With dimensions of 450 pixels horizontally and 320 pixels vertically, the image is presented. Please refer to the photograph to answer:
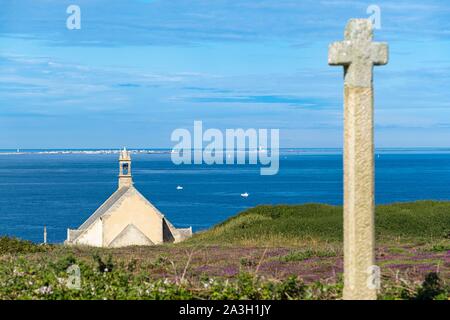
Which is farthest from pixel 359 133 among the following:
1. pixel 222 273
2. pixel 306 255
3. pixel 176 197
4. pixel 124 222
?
pixel 176 197

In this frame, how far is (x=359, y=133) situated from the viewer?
1023 centimetres

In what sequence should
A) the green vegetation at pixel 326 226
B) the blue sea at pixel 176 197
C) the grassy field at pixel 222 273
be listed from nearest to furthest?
the grassy field at pixel 222 273, the green vegetation at pixel 326 226, the blue sea at pixel 176 197

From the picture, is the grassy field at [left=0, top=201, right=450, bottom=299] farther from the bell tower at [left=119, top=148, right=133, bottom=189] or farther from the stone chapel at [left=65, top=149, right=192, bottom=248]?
the bell tower at [left=119, top=148, right=133, bottom=189]

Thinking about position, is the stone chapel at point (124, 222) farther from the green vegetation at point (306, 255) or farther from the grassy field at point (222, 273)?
the green vegetation at point (306, 255)

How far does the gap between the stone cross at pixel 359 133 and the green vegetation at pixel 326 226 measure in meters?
16.8

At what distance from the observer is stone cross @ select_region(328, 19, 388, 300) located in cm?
1024

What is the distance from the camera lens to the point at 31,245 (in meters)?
24.8

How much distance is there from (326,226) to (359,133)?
22.3m

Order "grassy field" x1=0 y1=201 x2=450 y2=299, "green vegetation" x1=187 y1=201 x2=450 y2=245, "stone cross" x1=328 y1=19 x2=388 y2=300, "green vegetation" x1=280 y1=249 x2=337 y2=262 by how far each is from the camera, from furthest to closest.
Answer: "green vegetation" x1=187 y1=201 x2=450 y2=245, "green vegetation" x1=280 y1=249 x2=337 y2=262, "grassy field" x1=0 y1=201 x2=450 y2=299, "stone cross" x1=328 y1=19 x2=388 y2=300

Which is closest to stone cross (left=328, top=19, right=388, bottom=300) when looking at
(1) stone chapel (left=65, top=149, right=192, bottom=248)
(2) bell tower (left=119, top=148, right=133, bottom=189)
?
(1) stone chapel (left=65, top=149, right=192, bottom=248)

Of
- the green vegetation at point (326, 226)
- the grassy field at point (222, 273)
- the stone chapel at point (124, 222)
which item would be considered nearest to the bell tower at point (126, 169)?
the stone chapel at point (124, 222)

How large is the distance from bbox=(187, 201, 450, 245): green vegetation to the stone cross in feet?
55.2

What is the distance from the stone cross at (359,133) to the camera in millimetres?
10242
